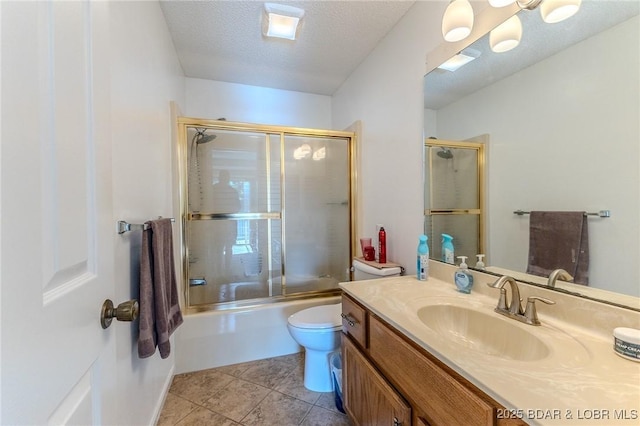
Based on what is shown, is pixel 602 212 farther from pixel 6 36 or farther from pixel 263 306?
→ pixel 263 306

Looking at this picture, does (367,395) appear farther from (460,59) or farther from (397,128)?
(460,59)

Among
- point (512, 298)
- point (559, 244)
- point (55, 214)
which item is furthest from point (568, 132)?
point (55, 214)

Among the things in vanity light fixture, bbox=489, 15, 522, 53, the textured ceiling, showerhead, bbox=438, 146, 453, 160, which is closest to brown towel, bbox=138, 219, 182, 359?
the textured ceiling

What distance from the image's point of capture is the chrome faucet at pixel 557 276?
93cm

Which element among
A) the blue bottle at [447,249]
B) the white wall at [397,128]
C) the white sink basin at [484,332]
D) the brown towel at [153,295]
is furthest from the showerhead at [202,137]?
the white sink basin at [484,332]

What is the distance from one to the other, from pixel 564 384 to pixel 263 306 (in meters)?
1.90

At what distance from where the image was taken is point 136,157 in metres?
1.20

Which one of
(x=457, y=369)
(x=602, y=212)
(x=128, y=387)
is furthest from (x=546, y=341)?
(x=128, y=387)

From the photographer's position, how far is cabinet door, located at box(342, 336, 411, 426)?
91 centimetres

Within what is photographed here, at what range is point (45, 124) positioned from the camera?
45cm

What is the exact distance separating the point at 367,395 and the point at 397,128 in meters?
1.55

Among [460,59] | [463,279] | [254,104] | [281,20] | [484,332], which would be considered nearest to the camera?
[484,332]

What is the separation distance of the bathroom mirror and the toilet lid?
97cm

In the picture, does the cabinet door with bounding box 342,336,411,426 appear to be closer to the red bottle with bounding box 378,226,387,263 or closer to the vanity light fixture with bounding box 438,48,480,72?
the red bottle with bounding box 378,226,387,263
